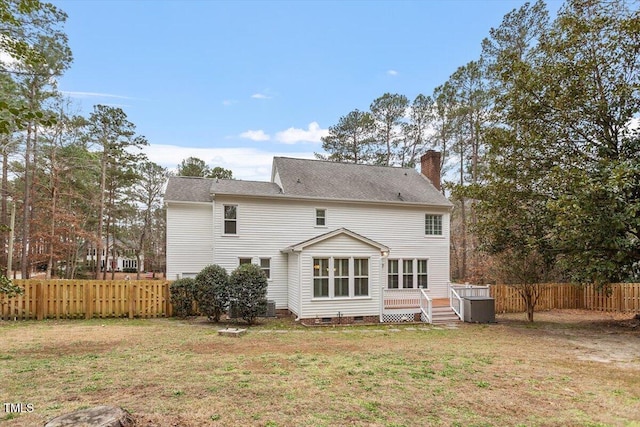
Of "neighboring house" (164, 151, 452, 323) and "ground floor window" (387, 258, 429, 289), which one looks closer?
"neighboring house" (164, 151, 452, 323)

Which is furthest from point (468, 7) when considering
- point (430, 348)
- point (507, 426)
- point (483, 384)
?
point (507, 426)

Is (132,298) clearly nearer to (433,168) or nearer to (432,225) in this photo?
(432,225)

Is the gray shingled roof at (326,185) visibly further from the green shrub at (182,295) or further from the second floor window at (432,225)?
the green shrub at (182,295)

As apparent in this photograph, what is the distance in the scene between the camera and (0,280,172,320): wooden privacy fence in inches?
491

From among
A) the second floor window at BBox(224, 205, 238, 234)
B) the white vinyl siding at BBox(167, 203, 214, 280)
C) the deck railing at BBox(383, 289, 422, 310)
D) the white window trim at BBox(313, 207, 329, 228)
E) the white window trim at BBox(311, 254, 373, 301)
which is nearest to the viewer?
the white window trim at BBox(311, 254, 373, 301)

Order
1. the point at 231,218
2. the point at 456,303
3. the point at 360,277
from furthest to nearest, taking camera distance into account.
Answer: the point at 231,218
the point at 456,303
the point at 360,277

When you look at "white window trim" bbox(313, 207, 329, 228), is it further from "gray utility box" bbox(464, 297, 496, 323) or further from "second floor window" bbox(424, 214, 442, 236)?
"gray utility box" bbox(464, 297, 496, 323)

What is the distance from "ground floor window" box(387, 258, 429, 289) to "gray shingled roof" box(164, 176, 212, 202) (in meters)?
9.79

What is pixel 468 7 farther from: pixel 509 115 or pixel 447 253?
pixel 447 253

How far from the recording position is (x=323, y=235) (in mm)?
13852

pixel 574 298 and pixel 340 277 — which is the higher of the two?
pixel 340 277

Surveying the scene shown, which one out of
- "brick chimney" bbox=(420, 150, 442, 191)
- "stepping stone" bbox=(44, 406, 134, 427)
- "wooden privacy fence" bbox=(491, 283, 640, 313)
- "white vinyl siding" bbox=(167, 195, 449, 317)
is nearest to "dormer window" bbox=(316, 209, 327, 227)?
"white vinyl siding" bbox=(167, 195, 449, 317)

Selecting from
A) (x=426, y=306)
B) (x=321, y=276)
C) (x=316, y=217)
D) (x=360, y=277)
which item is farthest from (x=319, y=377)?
(x=316, y=217)

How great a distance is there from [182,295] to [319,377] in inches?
356
